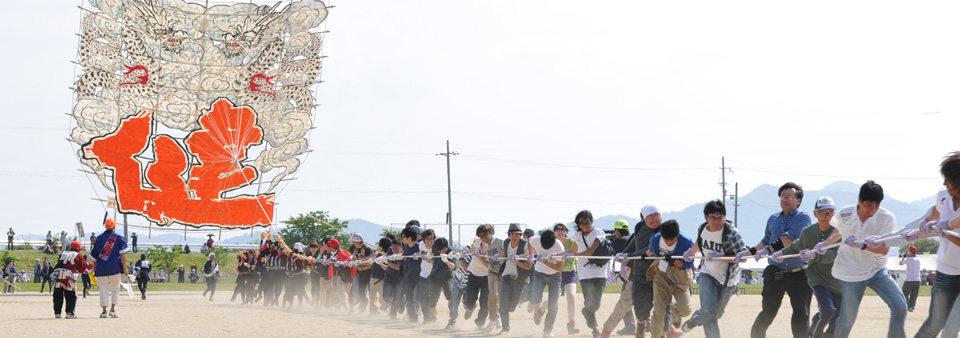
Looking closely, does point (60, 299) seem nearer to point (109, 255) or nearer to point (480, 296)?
point (109, 255)

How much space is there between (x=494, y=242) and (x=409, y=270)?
10.2 ft

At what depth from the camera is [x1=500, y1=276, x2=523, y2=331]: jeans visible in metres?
15.0

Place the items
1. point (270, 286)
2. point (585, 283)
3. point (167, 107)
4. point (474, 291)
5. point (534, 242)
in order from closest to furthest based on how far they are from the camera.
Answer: point (585, 283)
point (534, 242)
point (474, 291)
point (270, 286)
point (167, 107)

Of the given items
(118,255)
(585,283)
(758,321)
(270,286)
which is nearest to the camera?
(758,321)

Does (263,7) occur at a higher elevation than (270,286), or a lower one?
higher

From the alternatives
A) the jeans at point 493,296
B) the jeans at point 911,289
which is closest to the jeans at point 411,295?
the jeans at point 493,296

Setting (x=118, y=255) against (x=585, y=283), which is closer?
(x=585, y=283)

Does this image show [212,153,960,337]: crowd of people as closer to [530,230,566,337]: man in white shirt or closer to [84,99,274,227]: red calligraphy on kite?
[530,230,566,337]: man in white shirt

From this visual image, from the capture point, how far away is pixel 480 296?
1612 cm

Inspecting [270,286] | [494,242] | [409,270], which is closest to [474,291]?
[494,242]

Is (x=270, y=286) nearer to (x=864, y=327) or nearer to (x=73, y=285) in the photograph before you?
(x=73, y=285)

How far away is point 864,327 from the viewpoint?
1691 centimetres

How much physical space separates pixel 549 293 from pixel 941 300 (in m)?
7.21

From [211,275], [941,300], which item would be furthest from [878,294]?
[211,275]
